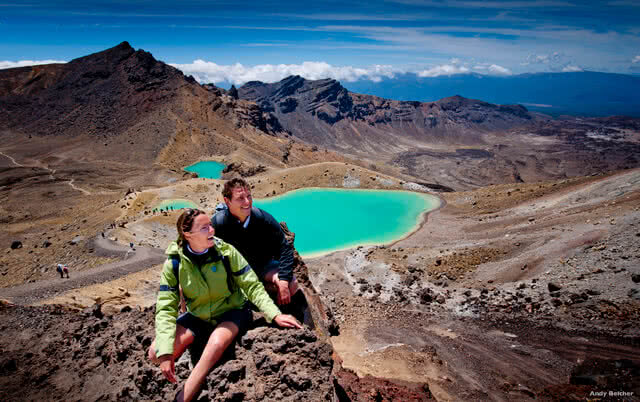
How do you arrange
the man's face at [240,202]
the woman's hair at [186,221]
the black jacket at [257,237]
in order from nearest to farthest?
the woman's hair at [186,221]
the man's face at [240,202]
the black jacket at [257,237]

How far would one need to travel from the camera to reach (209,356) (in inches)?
185

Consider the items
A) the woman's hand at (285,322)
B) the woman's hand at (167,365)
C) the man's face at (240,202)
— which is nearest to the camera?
the woman's hand at (167,365)

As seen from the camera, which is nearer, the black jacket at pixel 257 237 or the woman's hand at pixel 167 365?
the woman's hand at pixel 167 365

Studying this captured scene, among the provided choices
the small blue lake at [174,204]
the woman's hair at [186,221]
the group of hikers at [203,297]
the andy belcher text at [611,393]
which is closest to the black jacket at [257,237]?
the group of hikers at [203,297]

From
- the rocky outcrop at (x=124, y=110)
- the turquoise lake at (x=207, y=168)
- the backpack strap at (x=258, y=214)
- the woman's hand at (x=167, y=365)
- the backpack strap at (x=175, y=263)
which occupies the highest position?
the rocky outcrop at (x=124, y=110)

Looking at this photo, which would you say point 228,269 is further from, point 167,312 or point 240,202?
point 240,202

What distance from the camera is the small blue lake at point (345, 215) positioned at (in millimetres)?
33438

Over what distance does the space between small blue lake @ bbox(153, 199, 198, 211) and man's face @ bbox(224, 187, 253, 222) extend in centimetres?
3617

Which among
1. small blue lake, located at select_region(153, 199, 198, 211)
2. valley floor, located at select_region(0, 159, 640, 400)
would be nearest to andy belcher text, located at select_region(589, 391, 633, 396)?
valley floor, located at select_region(0, 159, 640, 400)

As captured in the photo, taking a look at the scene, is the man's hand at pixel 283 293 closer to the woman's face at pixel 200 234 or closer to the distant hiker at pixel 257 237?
the distant hiker at pixel 257 237

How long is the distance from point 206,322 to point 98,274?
845 inches

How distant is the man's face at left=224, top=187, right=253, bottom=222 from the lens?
5.67 metres

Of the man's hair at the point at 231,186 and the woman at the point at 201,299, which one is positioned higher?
the man's hair at the point at 231,186

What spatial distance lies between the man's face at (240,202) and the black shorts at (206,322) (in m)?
1.59
